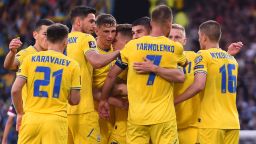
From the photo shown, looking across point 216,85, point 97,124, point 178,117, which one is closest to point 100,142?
point 97,124

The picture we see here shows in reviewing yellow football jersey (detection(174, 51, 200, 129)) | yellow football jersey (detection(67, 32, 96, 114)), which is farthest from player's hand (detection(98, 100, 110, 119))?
yellow football jersey (detection(174, 51, 200, 129))

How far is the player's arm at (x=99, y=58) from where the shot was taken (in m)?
8.62

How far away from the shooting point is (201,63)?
28.4 ft

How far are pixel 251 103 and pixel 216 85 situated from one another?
831 centimetres

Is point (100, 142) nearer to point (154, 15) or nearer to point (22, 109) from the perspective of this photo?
point (22, 109)

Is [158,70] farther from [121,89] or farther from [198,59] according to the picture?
[121,89]

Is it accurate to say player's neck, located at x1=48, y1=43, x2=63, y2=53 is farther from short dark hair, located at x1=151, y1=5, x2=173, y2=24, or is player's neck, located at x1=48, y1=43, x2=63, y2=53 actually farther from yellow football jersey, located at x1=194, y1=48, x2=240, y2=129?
yellow football jersey, located at x1=194, y1=48, x2=240, y2=129

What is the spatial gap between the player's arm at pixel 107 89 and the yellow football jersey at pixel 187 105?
0.78m

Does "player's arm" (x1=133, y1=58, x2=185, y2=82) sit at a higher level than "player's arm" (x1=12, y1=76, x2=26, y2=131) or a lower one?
higher

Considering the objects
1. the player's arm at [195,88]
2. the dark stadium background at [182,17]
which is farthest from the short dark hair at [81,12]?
the dark stadium background at [182,17]

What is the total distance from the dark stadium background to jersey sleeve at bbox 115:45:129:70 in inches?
339

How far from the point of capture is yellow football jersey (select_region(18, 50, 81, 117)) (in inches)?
322

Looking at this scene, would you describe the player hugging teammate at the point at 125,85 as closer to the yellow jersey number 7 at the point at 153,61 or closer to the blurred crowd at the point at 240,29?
the yellow jersey number 7 at the point at 153,61

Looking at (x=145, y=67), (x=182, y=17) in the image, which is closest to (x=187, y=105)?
(x=145, y=67)
